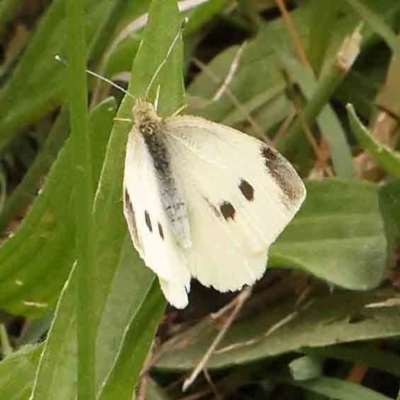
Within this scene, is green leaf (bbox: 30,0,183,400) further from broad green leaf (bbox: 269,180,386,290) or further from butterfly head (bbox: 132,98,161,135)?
broad green leaf (bbox: 269,180,386,290)

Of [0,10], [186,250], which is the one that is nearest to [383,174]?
[186,250]

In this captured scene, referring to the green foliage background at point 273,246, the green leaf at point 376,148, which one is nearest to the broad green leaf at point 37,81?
the green foliage background at point 273,246

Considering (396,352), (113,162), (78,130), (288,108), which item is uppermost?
(78,130)

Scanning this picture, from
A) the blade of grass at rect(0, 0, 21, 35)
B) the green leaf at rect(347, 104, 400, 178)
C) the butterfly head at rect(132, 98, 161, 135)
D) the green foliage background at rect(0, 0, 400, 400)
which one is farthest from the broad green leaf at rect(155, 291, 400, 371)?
the blade of grass at rect(0, 0, 21, 35)

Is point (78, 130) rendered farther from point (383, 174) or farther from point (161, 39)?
point (383, 174)

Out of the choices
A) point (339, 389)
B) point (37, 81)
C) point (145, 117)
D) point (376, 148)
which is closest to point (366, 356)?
point (339, 389)

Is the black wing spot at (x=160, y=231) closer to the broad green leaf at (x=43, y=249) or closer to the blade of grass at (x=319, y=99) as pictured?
the broad green leaf at (x=43, y=249)
